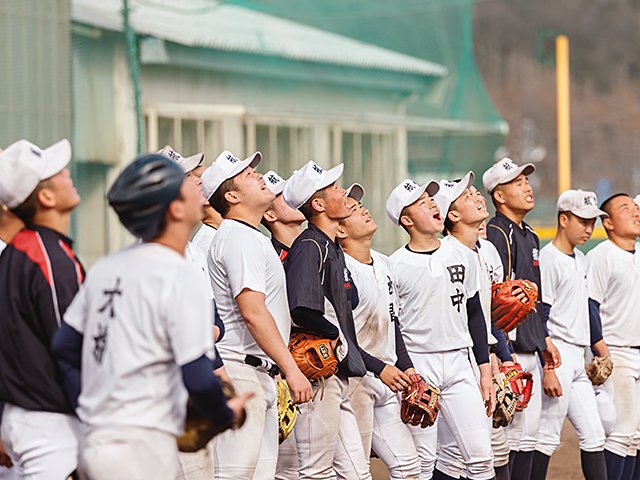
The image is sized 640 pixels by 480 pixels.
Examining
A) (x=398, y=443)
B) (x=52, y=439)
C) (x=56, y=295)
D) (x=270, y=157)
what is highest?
(x=270, y=157)

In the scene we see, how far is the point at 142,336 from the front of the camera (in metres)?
3.29

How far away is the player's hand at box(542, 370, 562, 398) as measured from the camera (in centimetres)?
693

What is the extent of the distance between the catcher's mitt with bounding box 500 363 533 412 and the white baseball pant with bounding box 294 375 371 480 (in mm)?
1230

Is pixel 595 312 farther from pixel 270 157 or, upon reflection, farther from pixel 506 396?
pixel 270 157

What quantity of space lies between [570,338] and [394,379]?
6.00ft

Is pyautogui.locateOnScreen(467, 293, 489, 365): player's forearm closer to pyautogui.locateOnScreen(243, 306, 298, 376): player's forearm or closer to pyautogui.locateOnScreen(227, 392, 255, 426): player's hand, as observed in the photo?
pyautogui.locateOnScreen(243, 306, 298, 376): player's forearm

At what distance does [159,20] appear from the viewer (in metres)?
13.5

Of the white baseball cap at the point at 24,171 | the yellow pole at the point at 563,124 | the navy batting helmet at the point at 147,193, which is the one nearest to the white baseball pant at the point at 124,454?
the navy batting helmet at the point at 147,193

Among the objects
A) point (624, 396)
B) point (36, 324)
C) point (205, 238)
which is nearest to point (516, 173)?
point (624, 396)

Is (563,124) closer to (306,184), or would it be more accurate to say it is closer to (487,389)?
(487,389)

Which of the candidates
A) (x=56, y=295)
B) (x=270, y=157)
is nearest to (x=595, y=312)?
(x=56, y=295)

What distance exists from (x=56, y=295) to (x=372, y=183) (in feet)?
35.5

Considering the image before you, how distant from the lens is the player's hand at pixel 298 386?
15.6ft

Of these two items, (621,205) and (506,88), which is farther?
(506,88)
